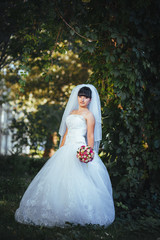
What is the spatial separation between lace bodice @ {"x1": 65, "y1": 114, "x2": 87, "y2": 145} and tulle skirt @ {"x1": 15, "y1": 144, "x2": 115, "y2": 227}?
24 centimetres

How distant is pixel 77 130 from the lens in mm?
4703

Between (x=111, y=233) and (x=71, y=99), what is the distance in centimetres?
227

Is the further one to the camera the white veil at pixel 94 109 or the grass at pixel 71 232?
the white veil at pixel 94 109

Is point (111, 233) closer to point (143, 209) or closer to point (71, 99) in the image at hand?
point (143, 209)

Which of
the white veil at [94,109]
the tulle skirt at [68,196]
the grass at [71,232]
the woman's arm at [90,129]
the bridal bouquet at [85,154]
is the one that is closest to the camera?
the grass at [71,232]

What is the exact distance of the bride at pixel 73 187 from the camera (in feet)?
13.1

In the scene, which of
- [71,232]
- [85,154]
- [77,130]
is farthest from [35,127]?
[71,232]

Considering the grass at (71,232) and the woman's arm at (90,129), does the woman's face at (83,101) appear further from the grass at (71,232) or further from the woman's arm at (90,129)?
the grass at (71,232)

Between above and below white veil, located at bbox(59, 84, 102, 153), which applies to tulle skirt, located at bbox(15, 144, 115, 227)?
below

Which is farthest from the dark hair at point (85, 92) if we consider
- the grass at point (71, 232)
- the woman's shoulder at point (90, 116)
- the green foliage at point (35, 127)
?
the green foliage at point (35, 127)

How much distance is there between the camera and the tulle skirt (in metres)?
3.98

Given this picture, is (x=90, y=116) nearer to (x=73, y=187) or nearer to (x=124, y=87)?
(x=124, y=87)

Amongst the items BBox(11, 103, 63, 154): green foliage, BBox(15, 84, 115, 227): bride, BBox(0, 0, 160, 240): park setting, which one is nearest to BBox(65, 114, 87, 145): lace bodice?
BBox(15, 84, 115, 227): bride

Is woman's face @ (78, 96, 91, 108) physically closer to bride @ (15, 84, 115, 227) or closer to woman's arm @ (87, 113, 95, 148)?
bride @ (15, 84, 115, 227)
